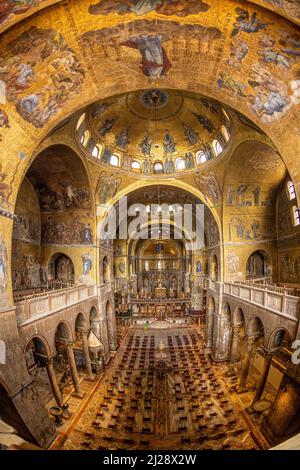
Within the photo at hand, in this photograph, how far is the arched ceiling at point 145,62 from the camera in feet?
24.7

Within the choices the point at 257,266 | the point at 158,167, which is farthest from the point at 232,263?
the point at 158,167

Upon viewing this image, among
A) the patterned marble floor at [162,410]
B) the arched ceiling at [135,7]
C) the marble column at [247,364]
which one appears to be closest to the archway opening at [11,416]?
the patterned marble floor at [162,410]

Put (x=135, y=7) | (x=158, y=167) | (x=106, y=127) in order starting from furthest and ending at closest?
(x=158, y=167) → (x=106, y=127) → (x=135, y=7)

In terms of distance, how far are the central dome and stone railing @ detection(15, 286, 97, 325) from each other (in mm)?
9956

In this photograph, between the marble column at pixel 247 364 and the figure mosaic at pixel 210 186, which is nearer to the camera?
the marble column at pixel 247 364

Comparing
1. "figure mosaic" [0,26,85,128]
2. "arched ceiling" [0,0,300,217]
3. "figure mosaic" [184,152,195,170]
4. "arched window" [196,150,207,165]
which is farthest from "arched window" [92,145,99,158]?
"figure mosaic" [0,26,85,128]

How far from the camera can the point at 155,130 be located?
20250 mm

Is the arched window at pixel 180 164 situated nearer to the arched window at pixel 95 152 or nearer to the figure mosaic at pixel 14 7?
the arched window at pixel 95 152

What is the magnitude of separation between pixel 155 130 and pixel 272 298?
1522 cm

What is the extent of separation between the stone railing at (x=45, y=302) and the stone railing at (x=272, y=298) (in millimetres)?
10472

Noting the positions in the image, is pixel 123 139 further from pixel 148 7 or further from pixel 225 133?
pixel 148 7

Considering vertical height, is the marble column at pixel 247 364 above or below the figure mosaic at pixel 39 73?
below
